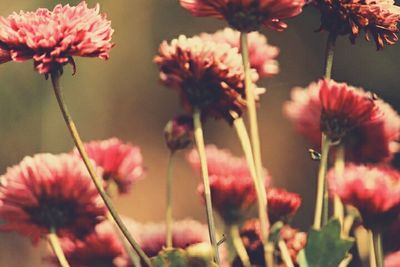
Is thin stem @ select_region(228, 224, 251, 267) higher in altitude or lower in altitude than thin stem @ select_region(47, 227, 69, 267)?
lower

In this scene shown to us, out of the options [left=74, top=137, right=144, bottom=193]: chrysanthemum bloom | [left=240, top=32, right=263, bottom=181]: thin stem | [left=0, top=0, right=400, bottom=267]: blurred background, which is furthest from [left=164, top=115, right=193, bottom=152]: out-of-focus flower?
[left=0, top=0, right=400, bottom=267]: blurred background

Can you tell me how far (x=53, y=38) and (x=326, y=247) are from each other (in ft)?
0.69

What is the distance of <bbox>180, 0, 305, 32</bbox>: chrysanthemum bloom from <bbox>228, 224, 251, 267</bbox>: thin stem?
0.16 meters

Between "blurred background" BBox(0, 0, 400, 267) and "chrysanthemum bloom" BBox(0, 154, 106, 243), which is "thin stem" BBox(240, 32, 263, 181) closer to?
"chrysanthemum bloom" BBox(0, 154, 106, 243)

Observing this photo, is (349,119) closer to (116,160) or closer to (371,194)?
(371,194)

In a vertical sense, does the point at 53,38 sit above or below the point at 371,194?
above

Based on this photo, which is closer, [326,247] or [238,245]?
[326,247]

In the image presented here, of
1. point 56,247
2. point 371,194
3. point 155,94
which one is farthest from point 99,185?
point 155,94

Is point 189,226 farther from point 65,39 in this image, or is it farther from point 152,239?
point 65,39

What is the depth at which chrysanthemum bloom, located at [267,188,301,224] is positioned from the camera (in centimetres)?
Answer: 59

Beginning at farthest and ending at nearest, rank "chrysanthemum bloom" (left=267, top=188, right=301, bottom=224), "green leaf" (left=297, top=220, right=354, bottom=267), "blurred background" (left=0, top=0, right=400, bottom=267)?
1. "blurred background" (left=0, top=0, right=400, bottom=267)
2. "chrysanthemum bloom" (left=267, top=188, right=301, bottom=224)
3. "green leaf" (left=297, top=220, right=354, bottom=267)

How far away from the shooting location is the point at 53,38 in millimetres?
514

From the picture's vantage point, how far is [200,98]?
1.87 ft

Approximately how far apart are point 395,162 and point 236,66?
0.68 m
